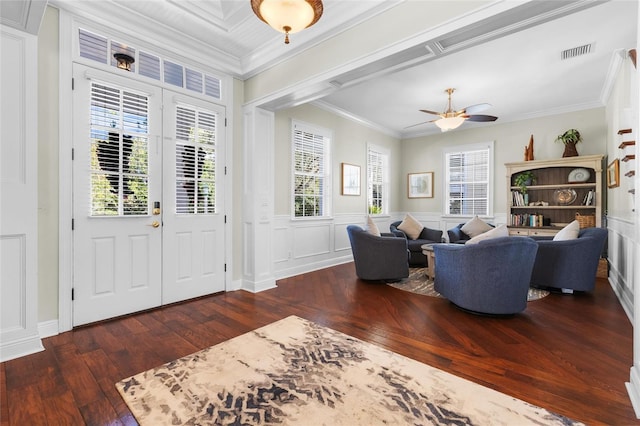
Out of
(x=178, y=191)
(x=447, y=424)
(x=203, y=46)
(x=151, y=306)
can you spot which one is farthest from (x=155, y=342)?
(x=203, y=46)

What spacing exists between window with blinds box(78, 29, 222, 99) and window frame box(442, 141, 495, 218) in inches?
213

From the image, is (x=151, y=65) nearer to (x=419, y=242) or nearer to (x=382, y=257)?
(x=382, y=257)

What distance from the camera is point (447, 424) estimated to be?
1.58m

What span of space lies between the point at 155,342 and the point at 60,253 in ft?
4.01

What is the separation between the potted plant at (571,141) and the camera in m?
5.48

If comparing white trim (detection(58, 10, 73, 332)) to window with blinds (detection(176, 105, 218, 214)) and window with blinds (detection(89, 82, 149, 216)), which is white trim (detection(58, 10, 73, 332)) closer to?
window with blinds (detection(89, 82, 149, 216))

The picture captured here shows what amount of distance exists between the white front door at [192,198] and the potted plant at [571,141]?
5.96 metres

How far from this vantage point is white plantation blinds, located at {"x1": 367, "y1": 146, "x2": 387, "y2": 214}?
22.6ft

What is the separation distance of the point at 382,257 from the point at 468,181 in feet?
12.6

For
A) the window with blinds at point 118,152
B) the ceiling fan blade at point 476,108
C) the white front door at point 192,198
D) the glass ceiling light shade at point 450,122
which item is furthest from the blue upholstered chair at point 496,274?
the window with blinds at point 118,152

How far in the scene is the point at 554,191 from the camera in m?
5.96

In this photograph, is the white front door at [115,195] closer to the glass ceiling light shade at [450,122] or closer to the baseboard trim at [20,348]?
the baseboard trim at [20,348]

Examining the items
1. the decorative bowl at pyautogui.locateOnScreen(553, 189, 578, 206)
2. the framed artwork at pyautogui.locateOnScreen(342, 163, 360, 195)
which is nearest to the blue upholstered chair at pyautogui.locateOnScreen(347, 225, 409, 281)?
the framed artwork at pyautogui.locateOnScreen(342, 163, 360, 195)

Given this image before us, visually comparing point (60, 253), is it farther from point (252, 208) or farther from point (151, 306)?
point (252, 208)
